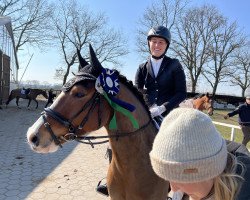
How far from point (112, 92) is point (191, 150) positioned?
167 cm

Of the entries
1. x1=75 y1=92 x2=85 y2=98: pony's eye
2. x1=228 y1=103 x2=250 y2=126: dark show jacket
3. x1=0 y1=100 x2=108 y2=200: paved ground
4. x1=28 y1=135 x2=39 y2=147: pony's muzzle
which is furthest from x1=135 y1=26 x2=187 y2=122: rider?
x1=228 y1=103 x2=250 y2=126: dark show jacket

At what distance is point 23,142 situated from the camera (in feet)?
36.1

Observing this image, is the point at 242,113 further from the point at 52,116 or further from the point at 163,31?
the point at 52,116

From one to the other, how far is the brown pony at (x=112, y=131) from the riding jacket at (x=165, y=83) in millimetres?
525

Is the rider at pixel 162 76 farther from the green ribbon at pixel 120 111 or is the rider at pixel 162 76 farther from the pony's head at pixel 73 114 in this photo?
the pony's head at pixel 73 114

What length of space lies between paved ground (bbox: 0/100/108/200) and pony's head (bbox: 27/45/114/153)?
3.26 metres

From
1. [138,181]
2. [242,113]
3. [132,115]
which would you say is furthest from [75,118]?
[242,113]

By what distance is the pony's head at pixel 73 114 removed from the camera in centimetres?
284

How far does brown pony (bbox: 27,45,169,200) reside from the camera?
2889 millimetres

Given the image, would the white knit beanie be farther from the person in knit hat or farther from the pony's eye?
the pony's eye

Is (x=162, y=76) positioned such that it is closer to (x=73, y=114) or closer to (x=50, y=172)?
(x=73, y=114)

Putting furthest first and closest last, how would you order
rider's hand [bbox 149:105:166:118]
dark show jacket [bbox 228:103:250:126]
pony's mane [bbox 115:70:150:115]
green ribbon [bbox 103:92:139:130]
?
dark show jacket [bbox 228:103:250:126] → rider's hand [bbox 149:105:166:118] → pony's mane [bbox 115:70:150:115] → green ribbon [bbox 103:92:139:130]

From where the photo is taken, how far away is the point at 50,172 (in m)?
7.44

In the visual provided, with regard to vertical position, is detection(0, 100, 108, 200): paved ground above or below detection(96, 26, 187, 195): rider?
below
